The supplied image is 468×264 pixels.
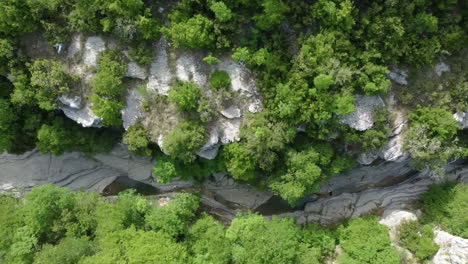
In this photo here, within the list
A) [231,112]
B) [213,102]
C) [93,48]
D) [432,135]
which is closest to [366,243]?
[432,135]

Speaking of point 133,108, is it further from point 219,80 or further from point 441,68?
point 441,68

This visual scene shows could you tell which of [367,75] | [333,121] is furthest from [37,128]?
[367,75]

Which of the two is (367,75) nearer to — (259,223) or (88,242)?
(259,223)

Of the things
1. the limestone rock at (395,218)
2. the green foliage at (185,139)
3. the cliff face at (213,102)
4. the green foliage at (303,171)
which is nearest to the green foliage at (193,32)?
the cliff face at (213,102)

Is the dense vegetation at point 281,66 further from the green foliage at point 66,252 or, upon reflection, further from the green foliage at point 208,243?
the green foliage at point 66,252

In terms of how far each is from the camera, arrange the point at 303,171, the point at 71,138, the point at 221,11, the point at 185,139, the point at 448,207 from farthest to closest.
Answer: the point at 448,207 < the point at 71,138 < the point at 303,171 < the point at 185,139 < the point at 221,11
